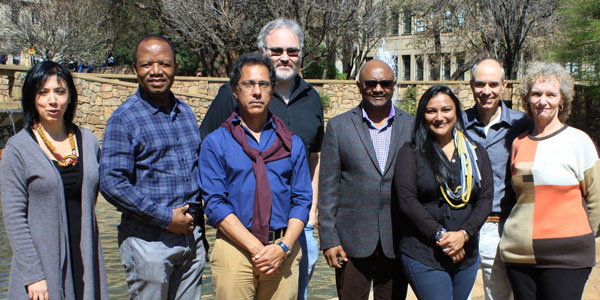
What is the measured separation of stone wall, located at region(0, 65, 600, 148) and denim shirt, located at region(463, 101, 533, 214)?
1082cm

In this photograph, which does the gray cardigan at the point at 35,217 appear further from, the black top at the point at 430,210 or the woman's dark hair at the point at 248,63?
the black top at the point at 430,210

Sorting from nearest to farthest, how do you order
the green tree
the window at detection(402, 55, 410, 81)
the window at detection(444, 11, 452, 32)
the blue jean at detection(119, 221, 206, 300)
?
1. the blue jean at detection(119, 221, 206, 300)
2. the green tree
3. the window at detection(444, 11, 452, 32)
4. the window at detection(402, 55, 410, 81)

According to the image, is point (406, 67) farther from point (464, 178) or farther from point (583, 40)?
point (464, 178)

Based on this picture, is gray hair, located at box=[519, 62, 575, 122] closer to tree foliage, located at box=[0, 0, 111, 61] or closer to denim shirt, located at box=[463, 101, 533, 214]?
denim shirt, located at box=[463, 101, 533, 214]

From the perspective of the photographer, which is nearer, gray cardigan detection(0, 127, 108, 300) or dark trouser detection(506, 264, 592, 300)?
gray cardigan detection(0, 127, 108, 300)

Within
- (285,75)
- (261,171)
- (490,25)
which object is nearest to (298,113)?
(285,75)

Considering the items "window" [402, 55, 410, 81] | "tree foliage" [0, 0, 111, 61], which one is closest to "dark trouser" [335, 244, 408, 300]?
"tree foliage" [0, 0, 111, 61]

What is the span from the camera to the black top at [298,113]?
362cm

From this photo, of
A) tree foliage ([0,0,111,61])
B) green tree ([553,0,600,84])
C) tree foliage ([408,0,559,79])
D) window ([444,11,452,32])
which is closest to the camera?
green tree ([553,0,600,84])

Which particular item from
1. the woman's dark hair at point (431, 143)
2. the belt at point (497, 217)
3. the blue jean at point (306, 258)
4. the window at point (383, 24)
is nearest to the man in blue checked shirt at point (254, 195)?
the blue jean at point (306, 258)

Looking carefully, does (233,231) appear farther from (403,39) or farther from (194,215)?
(403,39)

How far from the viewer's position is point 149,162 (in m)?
3.11

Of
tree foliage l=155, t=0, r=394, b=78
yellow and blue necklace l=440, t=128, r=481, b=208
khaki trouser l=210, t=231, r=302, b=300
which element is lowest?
khaki trouser l=210, t=231, r=302, b=300

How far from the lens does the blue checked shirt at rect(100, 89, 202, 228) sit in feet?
9.90
